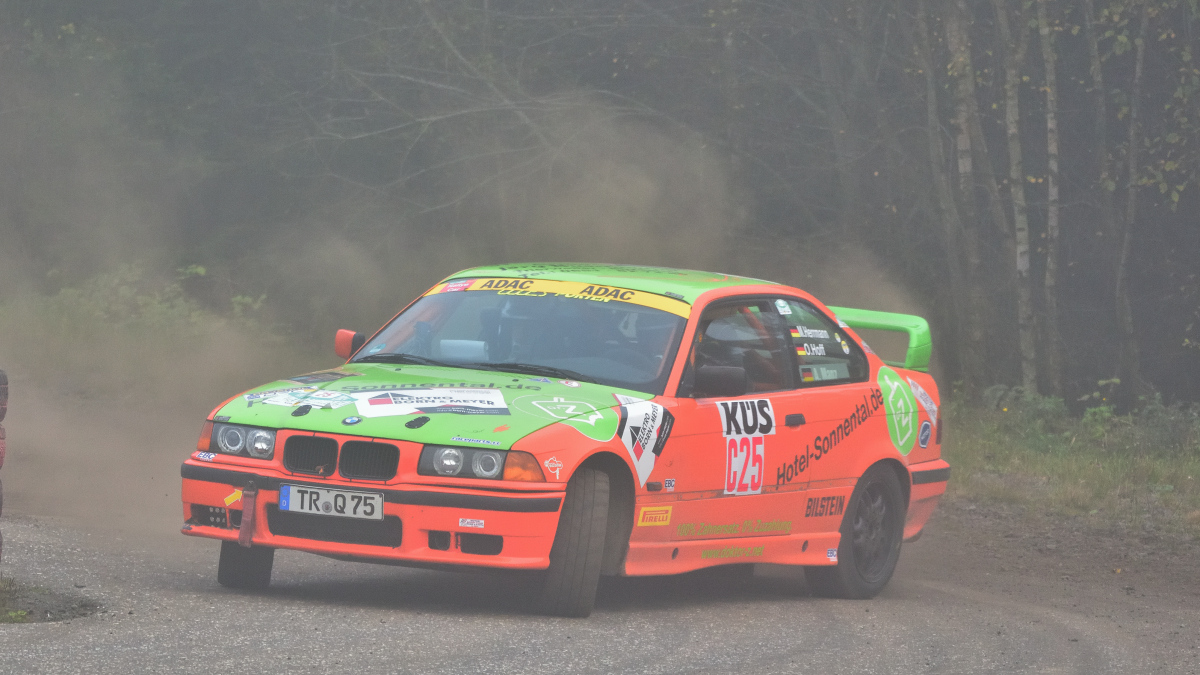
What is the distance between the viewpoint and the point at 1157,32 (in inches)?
756

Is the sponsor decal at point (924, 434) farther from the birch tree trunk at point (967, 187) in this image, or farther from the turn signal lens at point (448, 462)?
the birch tree trunk at point (967, 187)

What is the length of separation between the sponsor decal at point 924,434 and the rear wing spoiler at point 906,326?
40 cm

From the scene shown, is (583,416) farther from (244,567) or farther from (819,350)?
(819,350)

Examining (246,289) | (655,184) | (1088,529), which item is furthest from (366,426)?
(246,289)

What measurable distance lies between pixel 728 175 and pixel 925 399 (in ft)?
40.2

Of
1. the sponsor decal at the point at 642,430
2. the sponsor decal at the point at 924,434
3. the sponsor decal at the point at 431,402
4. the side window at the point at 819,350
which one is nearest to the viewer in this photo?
the sponsor decal at the point at 431,402

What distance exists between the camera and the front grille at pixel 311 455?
255 inches

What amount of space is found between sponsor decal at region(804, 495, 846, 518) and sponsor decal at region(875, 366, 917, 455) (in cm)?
60

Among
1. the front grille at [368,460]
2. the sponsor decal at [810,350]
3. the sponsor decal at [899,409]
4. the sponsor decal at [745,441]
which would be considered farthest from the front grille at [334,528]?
the sponsor decal at [899,409]

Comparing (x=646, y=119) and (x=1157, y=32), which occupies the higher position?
(x=1157, y=32)

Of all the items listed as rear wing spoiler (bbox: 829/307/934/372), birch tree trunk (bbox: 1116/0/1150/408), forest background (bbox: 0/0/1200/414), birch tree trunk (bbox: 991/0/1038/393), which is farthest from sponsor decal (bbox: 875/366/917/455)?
birch tree trunk (bbox: 1116/0/1150/408)

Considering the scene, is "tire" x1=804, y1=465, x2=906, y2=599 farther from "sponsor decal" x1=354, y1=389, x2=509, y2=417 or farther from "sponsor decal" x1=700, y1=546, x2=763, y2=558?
"sponsor decal" x1=354, y1=389, x2=509, y2=417

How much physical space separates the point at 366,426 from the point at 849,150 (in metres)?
15.5

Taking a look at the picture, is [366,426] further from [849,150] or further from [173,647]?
[849,150]
